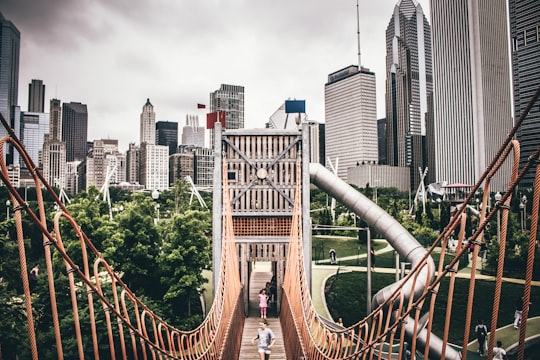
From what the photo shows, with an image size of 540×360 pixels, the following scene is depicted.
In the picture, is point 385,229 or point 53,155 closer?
point 385,229

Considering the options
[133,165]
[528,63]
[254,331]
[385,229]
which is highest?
[133,165]

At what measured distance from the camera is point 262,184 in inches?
442

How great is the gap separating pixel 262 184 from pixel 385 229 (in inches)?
139

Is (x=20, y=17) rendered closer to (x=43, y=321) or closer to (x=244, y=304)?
(x=244, y=304)

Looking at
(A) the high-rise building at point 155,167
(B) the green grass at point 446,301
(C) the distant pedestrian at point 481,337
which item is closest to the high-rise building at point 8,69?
(C) the distant pedestrian at point 481,337

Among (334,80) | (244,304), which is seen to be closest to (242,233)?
(244,304)

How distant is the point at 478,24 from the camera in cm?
4506

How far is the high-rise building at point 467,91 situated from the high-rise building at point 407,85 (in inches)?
1177

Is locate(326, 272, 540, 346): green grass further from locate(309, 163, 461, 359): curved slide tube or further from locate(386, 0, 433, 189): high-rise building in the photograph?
locate(386, 0, 433, 189): high-rise building

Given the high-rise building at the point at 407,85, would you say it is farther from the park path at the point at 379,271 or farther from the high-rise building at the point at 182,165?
the park path at the point at 379,271

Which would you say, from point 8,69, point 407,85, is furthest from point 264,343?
point 407,85

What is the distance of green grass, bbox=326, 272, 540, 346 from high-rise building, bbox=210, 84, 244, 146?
11661 cm

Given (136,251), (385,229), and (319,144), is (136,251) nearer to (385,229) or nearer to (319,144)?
(385,229)

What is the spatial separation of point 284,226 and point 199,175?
104118 mm
